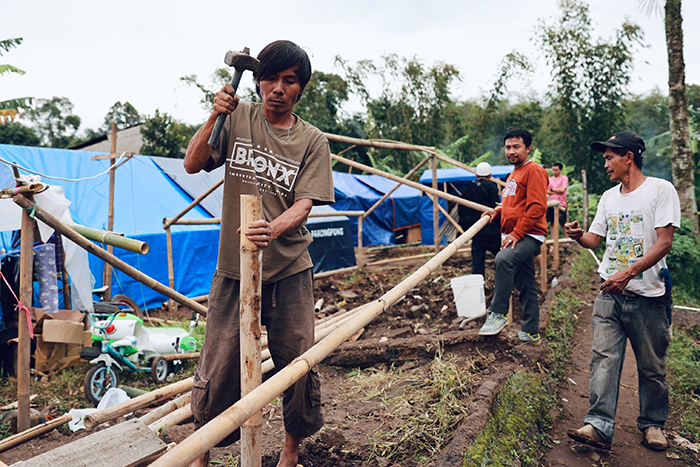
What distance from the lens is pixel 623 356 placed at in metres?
3.04

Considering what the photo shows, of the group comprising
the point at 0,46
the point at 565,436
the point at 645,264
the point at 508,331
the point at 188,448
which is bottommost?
the point at 565,436

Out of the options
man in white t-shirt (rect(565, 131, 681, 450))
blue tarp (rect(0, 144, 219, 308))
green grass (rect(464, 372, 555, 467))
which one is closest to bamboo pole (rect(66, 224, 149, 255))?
green grass (rect(464, 372, 555, 467))

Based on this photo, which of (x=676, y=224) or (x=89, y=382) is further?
(x=89, y=382)

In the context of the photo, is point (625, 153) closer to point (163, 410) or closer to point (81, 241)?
point (163, 410)

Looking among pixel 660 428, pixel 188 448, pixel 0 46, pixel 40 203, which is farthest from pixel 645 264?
pixel 0 46

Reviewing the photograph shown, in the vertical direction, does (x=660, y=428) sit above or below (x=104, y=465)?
below

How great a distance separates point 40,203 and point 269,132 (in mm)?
2412

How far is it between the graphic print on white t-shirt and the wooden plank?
2.73 metres

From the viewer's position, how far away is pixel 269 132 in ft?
6.97

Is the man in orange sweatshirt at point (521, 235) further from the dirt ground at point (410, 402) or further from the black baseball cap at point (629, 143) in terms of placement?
the black baseball cap at point (629, 143)

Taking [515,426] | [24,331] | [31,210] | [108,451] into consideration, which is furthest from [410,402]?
[31,210]

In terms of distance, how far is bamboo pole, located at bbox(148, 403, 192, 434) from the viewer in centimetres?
275

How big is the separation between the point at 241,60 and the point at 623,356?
2.78 m

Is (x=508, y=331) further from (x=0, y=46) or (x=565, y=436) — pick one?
(x=0, y=46)
